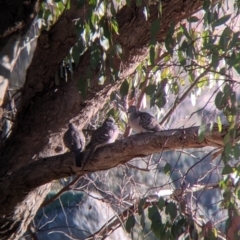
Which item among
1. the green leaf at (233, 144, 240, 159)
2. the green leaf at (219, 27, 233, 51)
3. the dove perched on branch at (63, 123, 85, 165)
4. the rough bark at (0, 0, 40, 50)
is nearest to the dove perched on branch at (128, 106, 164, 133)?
the dove perched on branch at (63, 123, 85, 165)

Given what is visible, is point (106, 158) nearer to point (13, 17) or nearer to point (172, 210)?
point (172, 210)

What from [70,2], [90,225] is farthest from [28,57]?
[70,2]

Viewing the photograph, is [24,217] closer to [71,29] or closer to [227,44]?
[71,29]

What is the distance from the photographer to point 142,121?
20.5 feet

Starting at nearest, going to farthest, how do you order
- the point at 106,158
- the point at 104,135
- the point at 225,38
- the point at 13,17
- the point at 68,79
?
the point at 225,38
the point at 106,158
the point at 13,17
the point at 68,79
the point at 104,135

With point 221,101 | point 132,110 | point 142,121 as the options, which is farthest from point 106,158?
point 132,110

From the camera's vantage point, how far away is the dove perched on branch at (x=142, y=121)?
6.12 metres

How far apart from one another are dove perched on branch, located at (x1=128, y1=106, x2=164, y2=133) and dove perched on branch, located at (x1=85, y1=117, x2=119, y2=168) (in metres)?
0.24

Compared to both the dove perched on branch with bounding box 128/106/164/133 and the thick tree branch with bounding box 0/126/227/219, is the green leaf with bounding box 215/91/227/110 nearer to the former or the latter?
the thick tree branch with bounding box 0/126/227/219

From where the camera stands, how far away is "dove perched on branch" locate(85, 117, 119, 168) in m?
5.53

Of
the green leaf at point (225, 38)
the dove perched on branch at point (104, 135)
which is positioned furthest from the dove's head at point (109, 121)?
the green leaf at point (225, 38)

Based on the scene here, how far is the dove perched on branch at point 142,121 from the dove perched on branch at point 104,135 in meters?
0.24

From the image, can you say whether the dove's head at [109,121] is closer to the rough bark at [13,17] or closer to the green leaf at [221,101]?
the rough bark at [13,17]

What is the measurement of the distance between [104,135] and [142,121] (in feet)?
1.67
